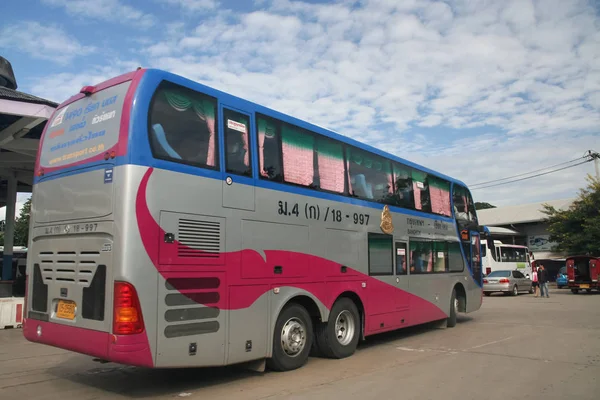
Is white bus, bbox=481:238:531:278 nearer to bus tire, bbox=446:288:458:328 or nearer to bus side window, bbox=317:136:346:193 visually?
bus tire, bbox=446:288:458:328

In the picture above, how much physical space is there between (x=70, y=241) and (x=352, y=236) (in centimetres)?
487

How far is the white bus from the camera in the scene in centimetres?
3138

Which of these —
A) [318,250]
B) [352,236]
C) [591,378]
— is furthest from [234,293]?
[591,378]

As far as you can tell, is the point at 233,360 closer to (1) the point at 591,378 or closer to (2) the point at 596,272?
(1) the point at 591,378

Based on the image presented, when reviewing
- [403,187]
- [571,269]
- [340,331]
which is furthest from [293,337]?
[571,269]

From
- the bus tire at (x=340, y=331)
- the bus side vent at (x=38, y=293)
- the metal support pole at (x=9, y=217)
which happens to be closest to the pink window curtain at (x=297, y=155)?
the bus tire at (x=340, y=331)

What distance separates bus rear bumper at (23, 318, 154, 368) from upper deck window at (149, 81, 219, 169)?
2133 millimetres

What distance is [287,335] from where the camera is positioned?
24.5ft

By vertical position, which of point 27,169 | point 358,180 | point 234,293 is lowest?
point 234,293

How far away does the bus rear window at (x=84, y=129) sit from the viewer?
5.97 metres

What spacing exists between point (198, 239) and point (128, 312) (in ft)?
4.01

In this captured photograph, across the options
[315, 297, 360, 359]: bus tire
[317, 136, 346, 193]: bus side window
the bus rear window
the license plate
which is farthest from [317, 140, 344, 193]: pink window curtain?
the license plate

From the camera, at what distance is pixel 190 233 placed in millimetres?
6051

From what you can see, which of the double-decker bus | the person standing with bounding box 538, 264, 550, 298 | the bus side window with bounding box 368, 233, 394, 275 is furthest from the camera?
the person standing with bounding box 538, 264, 550, 298
